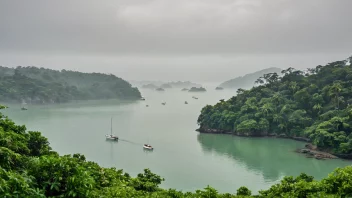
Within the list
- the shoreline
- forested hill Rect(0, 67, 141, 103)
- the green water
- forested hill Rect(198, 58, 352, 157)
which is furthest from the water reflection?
forested hill Rect(0, 67, 141, 103)

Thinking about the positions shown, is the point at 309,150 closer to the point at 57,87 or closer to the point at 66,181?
the point at 66,181

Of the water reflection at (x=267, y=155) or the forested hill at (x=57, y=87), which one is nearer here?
the water reflection at (x=267, y=155)

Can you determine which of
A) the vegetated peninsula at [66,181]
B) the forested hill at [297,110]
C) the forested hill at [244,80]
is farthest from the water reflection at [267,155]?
the forested hill at [244,80]

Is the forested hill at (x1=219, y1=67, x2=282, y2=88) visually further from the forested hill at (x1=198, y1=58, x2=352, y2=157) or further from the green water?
the green water

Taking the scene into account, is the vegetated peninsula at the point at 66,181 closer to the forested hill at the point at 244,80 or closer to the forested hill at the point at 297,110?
the forested hill at the point at 297,110

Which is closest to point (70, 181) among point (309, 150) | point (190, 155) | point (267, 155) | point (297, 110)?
point (190, 155)

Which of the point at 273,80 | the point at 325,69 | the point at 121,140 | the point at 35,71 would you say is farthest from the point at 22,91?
the point at 325,69
